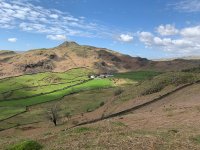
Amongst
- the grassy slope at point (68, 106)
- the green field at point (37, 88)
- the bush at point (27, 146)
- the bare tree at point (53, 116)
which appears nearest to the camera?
the bush at point (27, 146)

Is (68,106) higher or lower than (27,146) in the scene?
Answer: lower

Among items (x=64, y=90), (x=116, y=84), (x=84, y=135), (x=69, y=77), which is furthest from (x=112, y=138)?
(x=69, y=77)

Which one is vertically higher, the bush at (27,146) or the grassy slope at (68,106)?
the bush at (27,146)

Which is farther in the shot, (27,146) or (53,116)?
(53,116)

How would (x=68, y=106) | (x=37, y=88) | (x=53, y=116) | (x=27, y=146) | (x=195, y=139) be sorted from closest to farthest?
(x=27, y=146) < (x=195, y=139) < (x=53, y=116) < (x=68, y=106) < (x=37, y=88)

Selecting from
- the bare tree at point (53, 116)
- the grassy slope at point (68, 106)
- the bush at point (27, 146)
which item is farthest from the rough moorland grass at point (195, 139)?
the grassy slope at point (68, 106)

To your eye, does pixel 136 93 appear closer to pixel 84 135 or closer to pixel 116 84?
pixel 84 135

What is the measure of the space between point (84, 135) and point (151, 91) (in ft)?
159

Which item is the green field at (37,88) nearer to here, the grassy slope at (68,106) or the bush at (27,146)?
the grassy slope at (68,106)

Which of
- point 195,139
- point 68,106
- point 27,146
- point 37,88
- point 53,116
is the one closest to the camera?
point 27,146

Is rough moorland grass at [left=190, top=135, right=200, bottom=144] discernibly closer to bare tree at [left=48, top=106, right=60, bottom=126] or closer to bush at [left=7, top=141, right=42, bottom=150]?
bush at [left=7, top=141, right=42, bottom=150]

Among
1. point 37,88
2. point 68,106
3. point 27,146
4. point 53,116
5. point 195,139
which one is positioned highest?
point 27,146

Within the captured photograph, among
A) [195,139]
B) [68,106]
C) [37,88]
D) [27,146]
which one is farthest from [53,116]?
[37,88]

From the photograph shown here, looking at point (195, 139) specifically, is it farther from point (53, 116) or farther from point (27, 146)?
point (53, 116)
